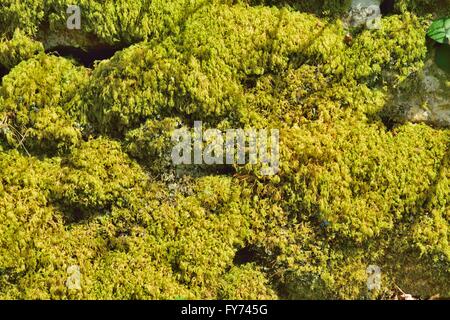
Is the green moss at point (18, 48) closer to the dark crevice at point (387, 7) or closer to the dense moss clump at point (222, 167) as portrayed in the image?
the dense moss clump at point (222, 167)

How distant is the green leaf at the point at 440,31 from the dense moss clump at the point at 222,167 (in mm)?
85

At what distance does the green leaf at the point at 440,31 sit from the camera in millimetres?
4098

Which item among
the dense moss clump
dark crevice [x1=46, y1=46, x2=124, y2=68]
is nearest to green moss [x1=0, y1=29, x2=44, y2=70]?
the dense moss clump

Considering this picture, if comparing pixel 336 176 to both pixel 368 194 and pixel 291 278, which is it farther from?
pixel 291 278

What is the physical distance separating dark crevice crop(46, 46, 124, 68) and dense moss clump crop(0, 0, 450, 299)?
17 cm

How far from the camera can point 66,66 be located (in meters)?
4.30

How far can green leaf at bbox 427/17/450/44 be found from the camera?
161 inches

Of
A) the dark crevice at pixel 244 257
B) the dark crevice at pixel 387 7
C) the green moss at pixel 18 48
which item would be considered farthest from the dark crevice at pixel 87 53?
the dark crevice at pixel 387 7

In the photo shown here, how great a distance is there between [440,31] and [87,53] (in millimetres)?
2893

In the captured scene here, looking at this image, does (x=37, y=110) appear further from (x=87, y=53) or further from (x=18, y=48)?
(x=87, y=53)

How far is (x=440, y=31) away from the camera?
4.12 m

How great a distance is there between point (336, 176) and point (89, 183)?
6.29ft

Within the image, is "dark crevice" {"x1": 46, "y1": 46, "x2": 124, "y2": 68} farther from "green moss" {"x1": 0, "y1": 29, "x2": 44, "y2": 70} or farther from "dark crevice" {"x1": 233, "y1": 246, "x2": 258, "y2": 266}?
"dark crevice" {"x1": 233, "y1": 246, "x2": 258, "y2": 266}

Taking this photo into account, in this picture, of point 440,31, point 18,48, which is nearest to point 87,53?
point 18,48
